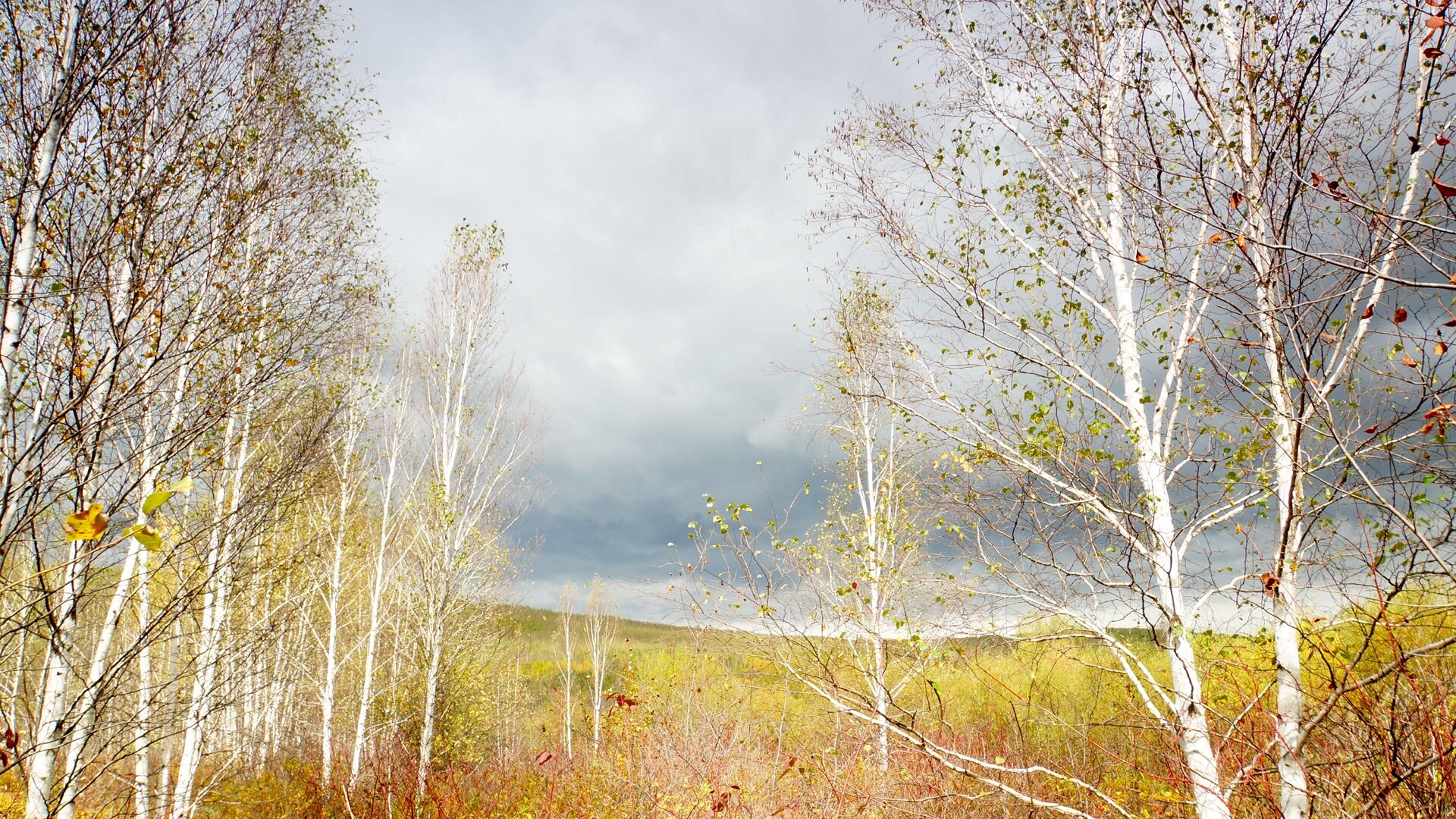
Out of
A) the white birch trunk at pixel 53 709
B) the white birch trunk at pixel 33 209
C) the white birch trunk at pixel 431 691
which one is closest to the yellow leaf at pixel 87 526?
the white birch trunk at pixel 33 209

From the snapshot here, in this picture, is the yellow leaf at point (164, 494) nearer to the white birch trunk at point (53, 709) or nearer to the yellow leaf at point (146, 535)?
the yellow leaf at point (146, 535)

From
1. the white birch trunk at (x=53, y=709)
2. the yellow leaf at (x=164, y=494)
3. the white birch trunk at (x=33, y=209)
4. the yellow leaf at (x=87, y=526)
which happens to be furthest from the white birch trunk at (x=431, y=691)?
the yellow leaf at (x=164, y=494)

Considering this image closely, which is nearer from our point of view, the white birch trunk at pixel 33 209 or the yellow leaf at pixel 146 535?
the yellow leaf at pixel 146 535

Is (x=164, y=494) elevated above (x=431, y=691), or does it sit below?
above

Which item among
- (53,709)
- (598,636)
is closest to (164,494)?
(53,709)

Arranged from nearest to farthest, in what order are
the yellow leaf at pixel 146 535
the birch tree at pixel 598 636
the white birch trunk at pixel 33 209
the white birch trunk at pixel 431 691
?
the yellow leaf at pixel 146 535 → the white birch trunk at pixel 33 209 → the white birch trunk at pixel 431 691 → the birch tree at pixel 598 636

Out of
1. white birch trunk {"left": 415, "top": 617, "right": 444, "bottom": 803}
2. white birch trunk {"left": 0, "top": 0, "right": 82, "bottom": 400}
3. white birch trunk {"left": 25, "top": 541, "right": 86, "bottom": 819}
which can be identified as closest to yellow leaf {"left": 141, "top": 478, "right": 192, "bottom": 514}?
white birch trunk {"left": 0, "top": 0, "right": 82, "bottom": 400}

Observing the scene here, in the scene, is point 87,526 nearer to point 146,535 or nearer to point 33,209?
point 146,535

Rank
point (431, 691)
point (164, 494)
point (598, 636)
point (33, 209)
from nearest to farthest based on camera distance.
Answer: point (164, 494) < point (33, 209) < point (431, 691) < point (598, 636)

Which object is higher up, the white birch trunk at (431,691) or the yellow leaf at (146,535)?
the yellow leaf at (146,535)

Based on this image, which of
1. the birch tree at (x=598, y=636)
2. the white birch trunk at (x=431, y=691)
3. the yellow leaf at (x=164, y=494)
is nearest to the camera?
the yellow leaf at (x=164, y=494)

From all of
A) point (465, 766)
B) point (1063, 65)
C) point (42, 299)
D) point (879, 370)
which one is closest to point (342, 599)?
point (465, 766)

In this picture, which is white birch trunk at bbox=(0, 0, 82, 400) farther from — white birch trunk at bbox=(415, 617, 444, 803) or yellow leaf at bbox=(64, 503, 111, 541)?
white birch trunk at bbox=(415, 617, 444, 803)

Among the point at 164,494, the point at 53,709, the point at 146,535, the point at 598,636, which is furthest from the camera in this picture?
the point at 598,636
